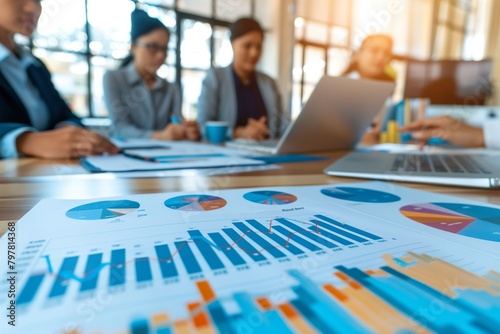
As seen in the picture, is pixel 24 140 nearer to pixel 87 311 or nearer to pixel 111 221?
pixel 111 221

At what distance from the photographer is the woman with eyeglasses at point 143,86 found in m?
1.48

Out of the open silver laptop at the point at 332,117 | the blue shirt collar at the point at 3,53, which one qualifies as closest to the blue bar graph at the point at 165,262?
the open silver laptop at the point at 332,117

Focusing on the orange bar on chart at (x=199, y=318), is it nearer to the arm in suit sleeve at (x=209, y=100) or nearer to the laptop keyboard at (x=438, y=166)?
the laptop keyboard at (x=438, y=166)

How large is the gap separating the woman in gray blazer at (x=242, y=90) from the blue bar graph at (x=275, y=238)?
4.24 feet

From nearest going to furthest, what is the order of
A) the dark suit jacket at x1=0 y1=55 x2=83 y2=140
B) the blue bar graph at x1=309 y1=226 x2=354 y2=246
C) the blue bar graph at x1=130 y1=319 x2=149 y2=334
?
the blue bar graph at x1=130 y1=319 x2=149 y2=334, the blue bar graph at x1=309 y1=226 x2=354 y2=246, the dark suit jacket at x1=0 y1=55 x2=83 y2=140

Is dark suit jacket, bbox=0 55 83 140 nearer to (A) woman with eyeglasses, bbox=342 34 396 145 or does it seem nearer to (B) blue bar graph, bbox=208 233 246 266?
(B) blue bar graph, bbox=208 233 246 266

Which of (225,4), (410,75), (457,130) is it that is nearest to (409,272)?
(457,130)

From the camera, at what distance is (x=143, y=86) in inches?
62.5

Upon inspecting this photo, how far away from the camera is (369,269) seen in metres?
0.20

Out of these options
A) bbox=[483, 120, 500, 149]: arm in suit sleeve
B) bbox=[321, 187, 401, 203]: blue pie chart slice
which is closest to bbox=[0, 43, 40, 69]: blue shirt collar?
bbox=[321, 187, 401, 203]: blue pie chart slice

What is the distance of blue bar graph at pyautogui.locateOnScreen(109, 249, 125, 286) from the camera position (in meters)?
0.18

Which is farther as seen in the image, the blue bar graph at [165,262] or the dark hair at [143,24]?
the dark hair at [143,24]

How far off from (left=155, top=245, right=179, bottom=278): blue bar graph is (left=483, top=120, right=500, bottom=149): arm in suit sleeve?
101 cm

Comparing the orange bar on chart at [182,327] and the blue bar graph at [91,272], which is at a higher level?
the blue bar graph at [91,272]
